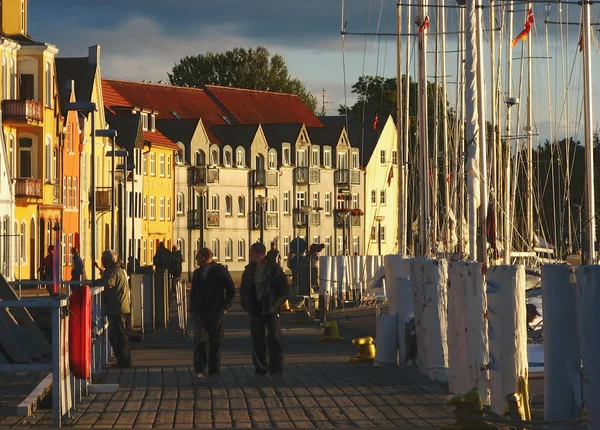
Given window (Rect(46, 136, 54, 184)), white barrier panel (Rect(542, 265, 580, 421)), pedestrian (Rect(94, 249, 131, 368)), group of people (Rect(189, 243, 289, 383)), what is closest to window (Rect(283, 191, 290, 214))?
window (Rect(46, 136, 54, 184))

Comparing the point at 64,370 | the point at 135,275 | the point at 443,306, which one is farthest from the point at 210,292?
the point at 135,275

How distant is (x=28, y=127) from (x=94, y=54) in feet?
56.9

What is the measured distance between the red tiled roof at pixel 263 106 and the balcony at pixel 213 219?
14.6 meters

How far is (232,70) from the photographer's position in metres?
139

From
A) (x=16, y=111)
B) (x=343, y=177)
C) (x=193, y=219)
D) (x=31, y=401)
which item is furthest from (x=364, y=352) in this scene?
(x=343, y=177)

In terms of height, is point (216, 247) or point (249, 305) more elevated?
point (216, 247)

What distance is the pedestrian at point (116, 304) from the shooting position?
75.3 feet

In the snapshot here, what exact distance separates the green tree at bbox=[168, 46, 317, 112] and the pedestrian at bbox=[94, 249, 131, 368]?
114165mm

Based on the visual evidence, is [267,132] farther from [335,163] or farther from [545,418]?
[545,418]

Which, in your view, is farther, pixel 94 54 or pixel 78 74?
pixel 94 54

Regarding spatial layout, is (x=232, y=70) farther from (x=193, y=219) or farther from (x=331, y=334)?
(x=331, y=334)

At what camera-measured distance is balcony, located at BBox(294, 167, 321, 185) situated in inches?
4867

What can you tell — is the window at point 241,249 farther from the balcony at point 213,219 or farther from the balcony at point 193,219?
the balcony at point 193,219

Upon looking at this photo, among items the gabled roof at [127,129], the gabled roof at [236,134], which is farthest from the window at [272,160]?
the gabled roof at [127,129]
